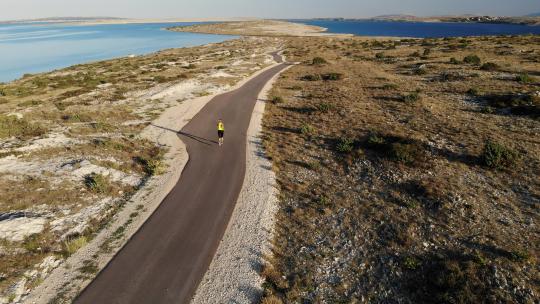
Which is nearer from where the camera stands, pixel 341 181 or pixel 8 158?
pixel 341 181

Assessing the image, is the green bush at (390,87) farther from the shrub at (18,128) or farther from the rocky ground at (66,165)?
the shrub at (18,128)

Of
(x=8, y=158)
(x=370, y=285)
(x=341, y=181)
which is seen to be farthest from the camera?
(x=8, y=158)

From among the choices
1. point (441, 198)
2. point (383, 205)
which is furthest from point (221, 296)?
point (441, 198)

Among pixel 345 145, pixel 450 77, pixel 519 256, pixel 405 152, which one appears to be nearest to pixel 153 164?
pixel 345 145

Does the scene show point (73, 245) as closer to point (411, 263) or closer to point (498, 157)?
point (411, 263)

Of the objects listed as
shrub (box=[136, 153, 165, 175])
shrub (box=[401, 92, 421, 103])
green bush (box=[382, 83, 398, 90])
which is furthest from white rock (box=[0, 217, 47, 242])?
green bush (box=[382, 83, 398, 90])

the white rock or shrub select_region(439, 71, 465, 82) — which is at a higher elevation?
shrub select_region(439, 71, 465, 82)

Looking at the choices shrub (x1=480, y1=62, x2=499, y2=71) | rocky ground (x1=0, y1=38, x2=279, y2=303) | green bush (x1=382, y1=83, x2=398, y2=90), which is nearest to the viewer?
rocky ground (x1=0, y1=38, x2=279, y2=303)

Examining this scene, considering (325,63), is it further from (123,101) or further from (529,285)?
(529,285)

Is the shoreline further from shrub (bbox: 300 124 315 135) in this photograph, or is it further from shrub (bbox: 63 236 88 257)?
shrub (bbox: 300 124 315 135)
